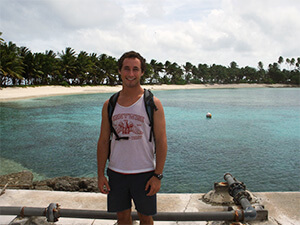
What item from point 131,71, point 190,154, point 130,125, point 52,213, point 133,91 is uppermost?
point 131,71

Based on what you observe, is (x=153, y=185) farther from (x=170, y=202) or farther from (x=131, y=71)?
(x=170, y=202)

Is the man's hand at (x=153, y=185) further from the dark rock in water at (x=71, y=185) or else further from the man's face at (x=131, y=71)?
the dark rock in water at (x=71, y=185)

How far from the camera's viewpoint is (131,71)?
2840mm

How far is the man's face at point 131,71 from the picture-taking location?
2838 millimetres

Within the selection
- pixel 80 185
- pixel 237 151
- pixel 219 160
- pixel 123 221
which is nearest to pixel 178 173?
pixel 219 160

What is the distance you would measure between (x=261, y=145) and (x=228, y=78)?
15218 centimetres

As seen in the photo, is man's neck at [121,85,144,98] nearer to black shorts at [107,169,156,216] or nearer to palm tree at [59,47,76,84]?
black shorts at [107,169,156,216]

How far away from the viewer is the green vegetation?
57.3 metres

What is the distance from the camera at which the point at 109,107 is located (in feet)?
9.39

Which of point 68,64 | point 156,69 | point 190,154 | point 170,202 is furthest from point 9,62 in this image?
point 156,69

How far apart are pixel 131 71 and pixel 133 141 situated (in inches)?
29.4

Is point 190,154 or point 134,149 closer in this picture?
point 134,149

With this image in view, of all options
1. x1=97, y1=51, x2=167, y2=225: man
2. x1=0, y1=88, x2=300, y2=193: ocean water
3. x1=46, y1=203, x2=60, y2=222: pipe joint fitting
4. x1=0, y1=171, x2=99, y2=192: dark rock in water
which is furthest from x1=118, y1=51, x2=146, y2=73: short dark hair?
x1=0, y1=88, x2=300, y2=193: ocean water

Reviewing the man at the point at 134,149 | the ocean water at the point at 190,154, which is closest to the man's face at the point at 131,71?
the man at the point at 134,149
